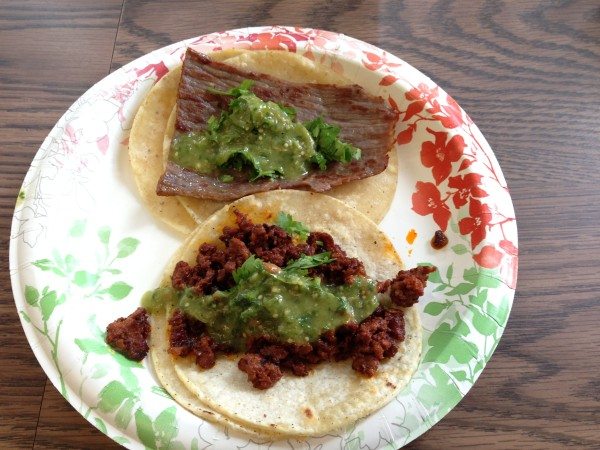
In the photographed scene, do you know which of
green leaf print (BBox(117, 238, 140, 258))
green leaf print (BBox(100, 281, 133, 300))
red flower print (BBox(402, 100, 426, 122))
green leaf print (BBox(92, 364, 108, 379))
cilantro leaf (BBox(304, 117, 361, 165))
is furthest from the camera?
red flower print (BBox(402, 100, 426, 122))

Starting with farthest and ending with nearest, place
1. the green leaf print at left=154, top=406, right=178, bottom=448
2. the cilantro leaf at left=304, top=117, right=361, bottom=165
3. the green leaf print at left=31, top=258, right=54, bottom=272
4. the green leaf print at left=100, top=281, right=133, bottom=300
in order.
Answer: the cilantro leaf at left=304, top=117, right=361, bottom=165 < the green leaf print at left=100, top=281, right=133, bottom=300 < the green leaf print at left=31, top=258, right=54, bottom=272 < the green leaf print at left=154, top=406, right=178, bottom=448

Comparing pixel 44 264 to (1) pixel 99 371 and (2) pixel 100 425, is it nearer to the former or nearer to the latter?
(1) pixel 99 371

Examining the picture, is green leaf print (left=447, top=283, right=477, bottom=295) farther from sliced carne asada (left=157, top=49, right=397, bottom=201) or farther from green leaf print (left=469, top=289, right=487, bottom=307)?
sliced carne asada (left=157, top=49, right=397, bottom=201)

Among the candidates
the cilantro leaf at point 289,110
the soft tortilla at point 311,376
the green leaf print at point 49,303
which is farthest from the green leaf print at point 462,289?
the green leaf print at point 49,303

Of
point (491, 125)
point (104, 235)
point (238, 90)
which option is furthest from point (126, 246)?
point (491, 125)

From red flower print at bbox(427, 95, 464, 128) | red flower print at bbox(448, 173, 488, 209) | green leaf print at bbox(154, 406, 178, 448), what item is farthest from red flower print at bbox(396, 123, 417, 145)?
green leaf print at bbox(154, 406, 178, 448)

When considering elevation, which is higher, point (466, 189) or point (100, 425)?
point (466, 189)
